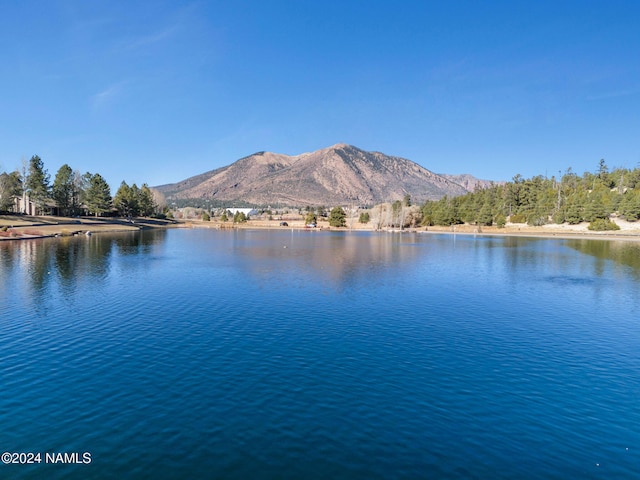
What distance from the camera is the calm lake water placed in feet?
56.1

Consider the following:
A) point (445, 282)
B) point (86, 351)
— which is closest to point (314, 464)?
point (86, 351)

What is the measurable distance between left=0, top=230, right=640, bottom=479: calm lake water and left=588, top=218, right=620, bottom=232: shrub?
15651 centimetres

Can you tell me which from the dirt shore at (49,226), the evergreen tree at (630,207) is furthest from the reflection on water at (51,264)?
the evergreen tree at (630,207)

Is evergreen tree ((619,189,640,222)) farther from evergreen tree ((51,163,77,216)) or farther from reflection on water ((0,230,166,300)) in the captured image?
evergreen tree ((51,163,77,216))

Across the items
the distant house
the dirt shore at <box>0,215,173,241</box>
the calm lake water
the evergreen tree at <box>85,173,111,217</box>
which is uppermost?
the evergreen tree at <box>85,173,111,217</box>

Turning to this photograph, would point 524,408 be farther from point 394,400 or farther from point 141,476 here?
point 141,476

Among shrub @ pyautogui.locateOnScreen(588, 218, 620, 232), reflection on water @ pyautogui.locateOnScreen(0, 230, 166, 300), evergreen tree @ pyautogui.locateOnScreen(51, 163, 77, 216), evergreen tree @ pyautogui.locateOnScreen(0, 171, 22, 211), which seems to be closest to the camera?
reflection on water @ pyautogui.locateOnScreen(0, 230, 166, 300)

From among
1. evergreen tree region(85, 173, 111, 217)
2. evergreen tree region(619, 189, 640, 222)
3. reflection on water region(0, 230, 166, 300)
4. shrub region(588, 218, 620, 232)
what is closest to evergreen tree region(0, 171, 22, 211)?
evergreen tree region(85, 173, 111, 217)

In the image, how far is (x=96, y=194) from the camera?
18950 cm

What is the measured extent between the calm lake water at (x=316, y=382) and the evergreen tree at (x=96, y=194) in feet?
503

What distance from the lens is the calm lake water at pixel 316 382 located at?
673 inches

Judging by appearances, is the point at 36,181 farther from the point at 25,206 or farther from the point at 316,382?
the point at 316,382

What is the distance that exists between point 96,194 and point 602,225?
23965 centimetres

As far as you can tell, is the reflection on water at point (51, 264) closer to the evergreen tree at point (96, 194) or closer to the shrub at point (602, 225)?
the evergreen tree at point (96, 194)
